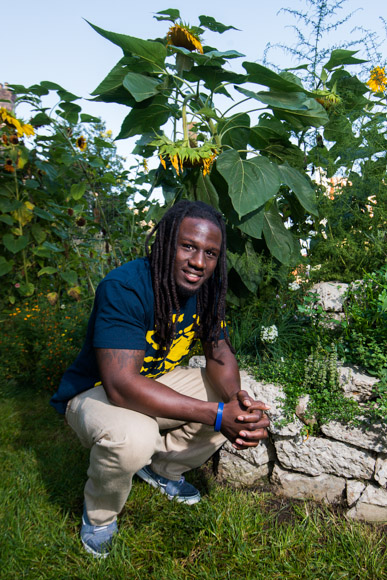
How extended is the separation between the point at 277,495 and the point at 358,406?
1.95 feet

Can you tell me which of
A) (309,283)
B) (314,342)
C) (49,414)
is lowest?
(49,414)

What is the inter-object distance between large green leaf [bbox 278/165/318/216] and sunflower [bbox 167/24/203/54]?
2.69ft

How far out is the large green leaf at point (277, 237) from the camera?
2.44 meters

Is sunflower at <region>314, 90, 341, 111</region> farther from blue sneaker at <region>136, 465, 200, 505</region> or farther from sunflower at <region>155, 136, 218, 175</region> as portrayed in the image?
blue sneaker at <region>136, 465, 200, 505</region>

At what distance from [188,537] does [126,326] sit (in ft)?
3.04

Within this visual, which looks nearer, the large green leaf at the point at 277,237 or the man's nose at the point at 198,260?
the man's nose at the point at 198,260

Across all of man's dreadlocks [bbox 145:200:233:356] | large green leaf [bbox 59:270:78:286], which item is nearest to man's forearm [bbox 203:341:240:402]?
man's dreadlocks [bbox 145:200:233:356]

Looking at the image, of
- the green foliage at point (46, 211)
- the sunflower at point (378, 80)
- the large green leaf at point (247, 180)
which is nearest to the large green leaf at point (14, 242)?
the green foliage at point (46, 211)

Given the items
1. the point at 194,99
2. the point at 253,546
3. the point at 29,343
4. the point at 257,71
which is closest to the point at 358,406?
the point at 253,546

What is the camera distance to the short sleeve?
1.62 meters

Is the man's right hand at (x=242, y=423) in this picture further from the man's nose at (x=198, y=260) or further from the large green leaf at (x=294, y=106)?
the large green leaf at (x=294, y=106)

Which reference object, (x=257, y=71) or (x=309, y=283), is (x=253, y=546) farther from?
(x=257, y=71)

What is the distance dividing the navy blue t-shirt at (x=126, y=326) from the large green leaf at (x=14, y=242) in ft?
6.63

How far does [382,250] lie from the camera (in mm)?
2379
